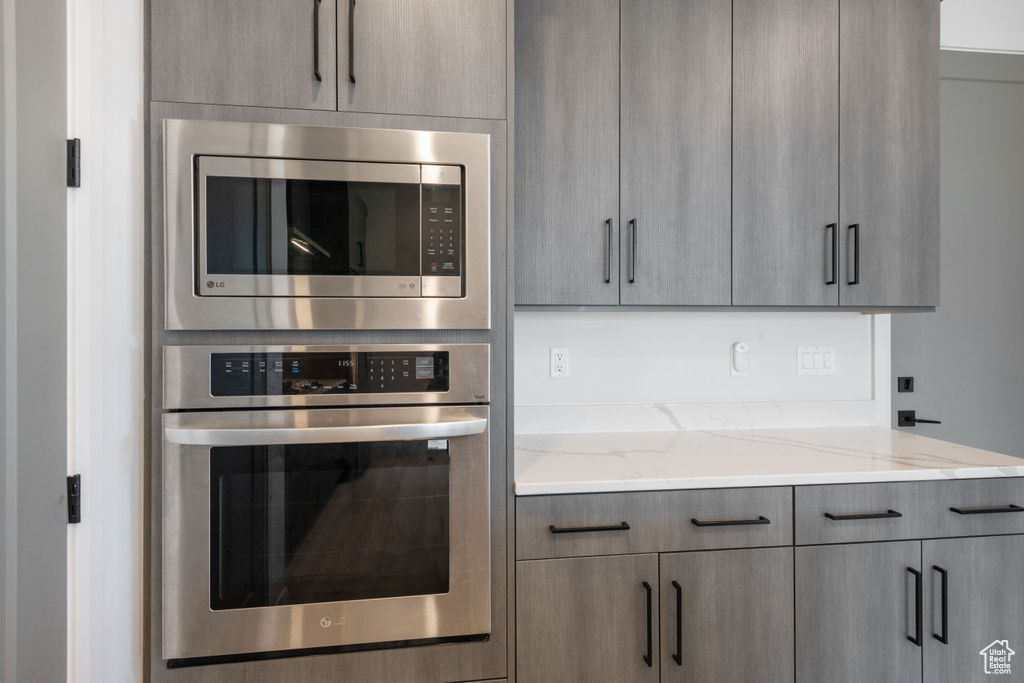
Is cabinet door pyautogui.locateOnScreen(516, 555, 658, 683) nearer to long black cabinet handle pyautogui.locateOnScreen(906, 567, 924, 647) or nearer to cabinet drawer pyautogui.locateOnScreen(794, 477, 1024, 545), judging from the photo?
cabinet drawer pyautogui.locateOnScreen(794, 477, 1024, 545)

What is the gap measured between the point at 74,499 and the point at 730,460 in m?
1.61

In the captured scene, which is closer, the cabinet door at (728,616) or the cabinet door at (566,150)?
the cabinet door at (728,616)

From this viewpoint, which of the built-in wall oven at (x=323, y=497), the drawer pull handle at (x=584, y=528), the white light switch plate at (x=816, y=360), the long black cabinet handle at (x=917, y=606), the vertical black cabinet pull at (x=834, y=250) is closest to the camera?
the built-in wall oven at (x=323, y=497)

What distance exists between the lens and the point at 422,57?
1240mm

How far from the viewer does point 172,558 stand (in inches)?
45.5

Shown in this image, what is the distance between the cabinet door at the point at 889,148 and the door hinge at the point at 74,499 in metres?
2.17

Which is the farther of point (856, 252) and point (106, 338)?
point (856, 252)

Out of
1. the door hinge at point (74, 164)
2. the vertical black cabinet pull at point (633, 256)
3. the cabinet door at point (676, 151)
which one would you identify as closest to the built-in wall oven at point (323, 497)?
the door hinge at point (74, 164)

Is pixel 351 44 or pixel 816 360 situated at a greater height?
pixel 351 44

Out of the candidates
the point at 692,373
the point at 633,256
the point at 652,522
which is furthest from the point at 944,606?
the point at 633,256

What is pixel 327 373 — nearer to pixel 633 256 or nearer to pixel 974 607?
pixel 633 256

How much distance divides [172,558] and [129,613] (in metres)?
0.15

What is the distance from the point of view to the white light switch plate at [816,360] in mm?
2045

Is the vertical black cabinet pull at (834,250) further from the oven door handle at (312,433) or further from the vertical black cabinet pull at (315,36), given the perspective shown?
the vertical black cabinet pull at (315,36)
